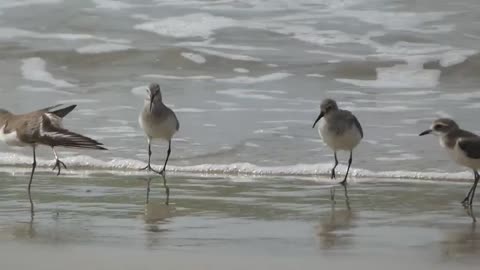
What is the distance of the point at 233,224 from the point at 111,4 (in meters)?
10.2

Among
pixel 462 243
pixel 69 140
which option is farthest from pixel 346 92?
pixel 462 243

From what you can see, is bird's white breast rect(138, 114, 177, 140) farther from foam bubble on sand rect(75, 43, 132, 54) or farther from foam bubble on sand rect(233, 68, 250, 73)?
foam bubble on sand rect(75, 43, 132, 54)

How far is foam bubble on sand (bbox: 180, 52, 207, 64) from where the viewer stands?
533 inches

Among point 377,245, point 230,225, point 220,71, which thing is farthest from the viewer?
point 220,71

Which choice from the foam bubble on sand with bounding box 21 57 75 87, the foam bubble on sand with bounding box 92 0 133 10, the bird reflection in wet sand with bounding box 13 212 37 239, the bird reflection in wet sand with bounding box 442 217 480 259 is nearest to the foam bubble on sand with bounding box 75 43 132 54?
the foam bubble on sand with bounding box 21 57 75 87

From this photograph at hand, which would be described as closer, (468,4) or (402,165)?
(402,165)

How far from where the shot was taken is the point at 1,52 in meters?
14.0

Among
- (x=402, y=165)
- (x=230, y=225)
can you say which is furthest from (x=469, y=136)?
(x=230, y=225)

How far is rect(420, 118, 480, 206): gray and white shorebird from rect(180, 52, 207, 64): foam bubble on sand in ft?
18.9

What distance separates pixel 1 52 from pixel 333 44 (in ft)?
13.1

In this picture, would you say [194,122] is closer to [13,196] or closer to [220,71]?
[220,71]

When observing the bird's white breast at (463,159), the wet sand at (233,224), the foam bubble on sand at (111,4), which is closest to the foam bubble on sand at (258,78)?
the wet sand at (233,224)

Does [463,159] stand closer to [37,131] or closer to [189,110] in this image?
[37,131]

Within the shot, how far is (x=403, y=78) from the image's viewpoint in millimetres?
12734
